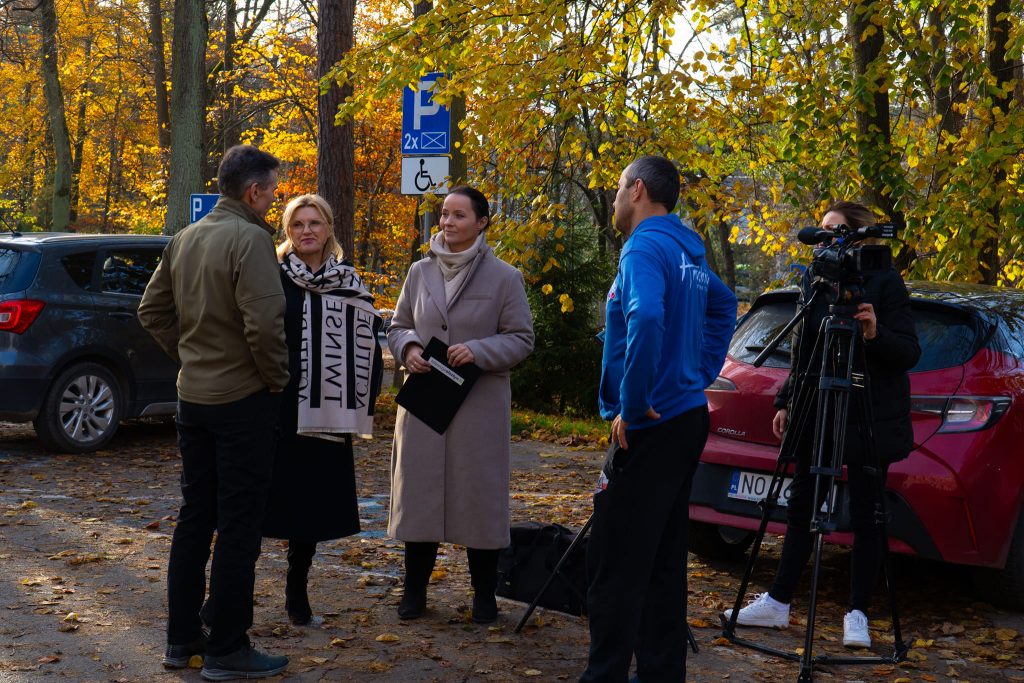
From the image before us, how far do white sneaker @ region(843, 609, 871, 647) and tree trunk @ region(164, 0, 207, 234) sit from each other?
11209 mm

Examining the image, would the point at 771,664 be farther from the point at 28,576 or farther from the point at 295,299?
the point at 28,576

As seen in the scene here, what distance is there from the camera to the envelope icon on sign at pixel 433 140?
10.3 m

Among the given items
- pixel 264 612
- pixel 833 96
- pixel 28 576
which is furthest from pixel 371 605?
pixel 833 96

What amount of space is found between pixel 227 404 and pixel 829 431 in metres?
2.51

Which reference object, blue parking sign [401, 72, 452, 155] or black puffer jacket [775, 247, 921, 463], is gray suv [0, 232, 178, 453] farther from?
black puffer jacket [775, 247, 921, 463]

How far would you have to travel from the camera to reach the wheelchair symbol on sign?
33.9 ft

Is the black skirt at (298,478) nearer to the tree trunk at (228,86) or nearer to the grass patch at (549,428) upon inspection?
the grass patch at (549,428)

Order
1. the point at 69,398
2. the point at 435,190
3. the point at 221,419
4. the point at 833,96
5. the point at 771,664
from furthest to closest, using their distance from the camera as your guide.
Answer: the point at 833,96 → the point at 435,190 → the point at 69,398 → the point at 771,664 → the point at 221,419

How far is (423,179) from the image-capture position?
34.0ft

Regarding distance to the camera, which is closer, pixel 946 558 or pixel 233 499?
pixel 233 499

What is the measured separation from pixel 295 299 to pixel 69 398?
5.44 metres

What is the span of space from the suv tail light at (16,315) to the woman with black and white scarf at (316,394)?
4.99 meters

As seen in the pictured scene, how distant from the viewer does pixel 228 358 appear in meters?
4.32

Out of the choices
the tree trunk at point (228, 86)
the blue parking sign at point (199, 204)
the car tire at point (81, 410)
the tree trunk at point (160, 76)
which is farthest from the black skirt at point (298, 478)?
the tree trunk at point (160, 76)
